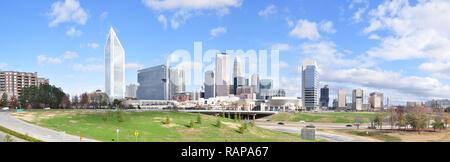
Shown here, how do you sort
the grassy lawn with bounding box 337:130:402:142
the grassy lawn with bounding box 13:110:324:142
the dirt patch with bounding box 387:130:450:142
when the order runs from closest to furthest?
1. the grassy lawn with bounding box 13:110:324:142
2. the dirt patch with bounding box 387:130:450:142
3. the grassy lawn with bounding box 337:130:402:142

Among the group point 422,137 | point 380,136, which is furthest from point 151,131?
point 422,137

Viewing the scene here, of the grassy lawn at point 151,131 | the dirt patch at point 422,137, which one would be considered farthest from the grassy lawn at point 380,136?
the grassy lawn at point 151,131

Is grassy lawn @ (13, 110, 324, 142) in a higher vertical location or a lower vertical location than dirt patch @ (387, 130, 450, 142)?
higher

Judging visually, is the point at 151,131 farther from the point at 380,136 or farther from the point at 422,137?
the point at 422,137

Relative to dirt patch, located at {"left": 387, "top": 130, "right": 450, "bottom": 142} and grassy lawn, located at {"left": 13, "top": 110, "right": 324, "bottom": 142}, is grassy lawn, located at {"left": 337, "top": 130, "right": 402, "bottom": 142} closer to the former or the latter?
dirt patch, located at {"left": 387, "top": 130, "right": 450, "bottom": 142}

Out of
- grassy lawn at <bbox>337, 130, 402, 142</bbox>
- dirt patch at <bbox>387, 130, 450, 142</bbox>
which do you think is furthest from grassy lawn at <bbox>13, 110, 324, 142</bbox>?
dirt patch at <bbox>387, 130, 450, 142</bbox>

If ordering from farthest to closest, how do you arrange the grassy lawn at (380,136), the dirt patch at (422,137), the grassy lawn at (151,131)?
the grassy lawn at (380,136) < the dirt patch at (422,137) < the grassy lawn at (151,131)

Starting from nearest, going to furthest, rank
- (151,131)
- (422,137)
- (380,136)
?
(151,131) < (422,137) < (380,136)

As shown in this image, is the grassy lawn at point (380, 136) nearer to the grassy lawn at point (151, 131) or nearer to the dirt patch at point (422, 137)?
the dirt patch at point (422, 137)

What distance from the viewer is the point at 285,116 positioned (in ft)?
549

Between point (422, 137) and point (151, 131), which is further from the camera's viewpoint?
point (422, 137)
